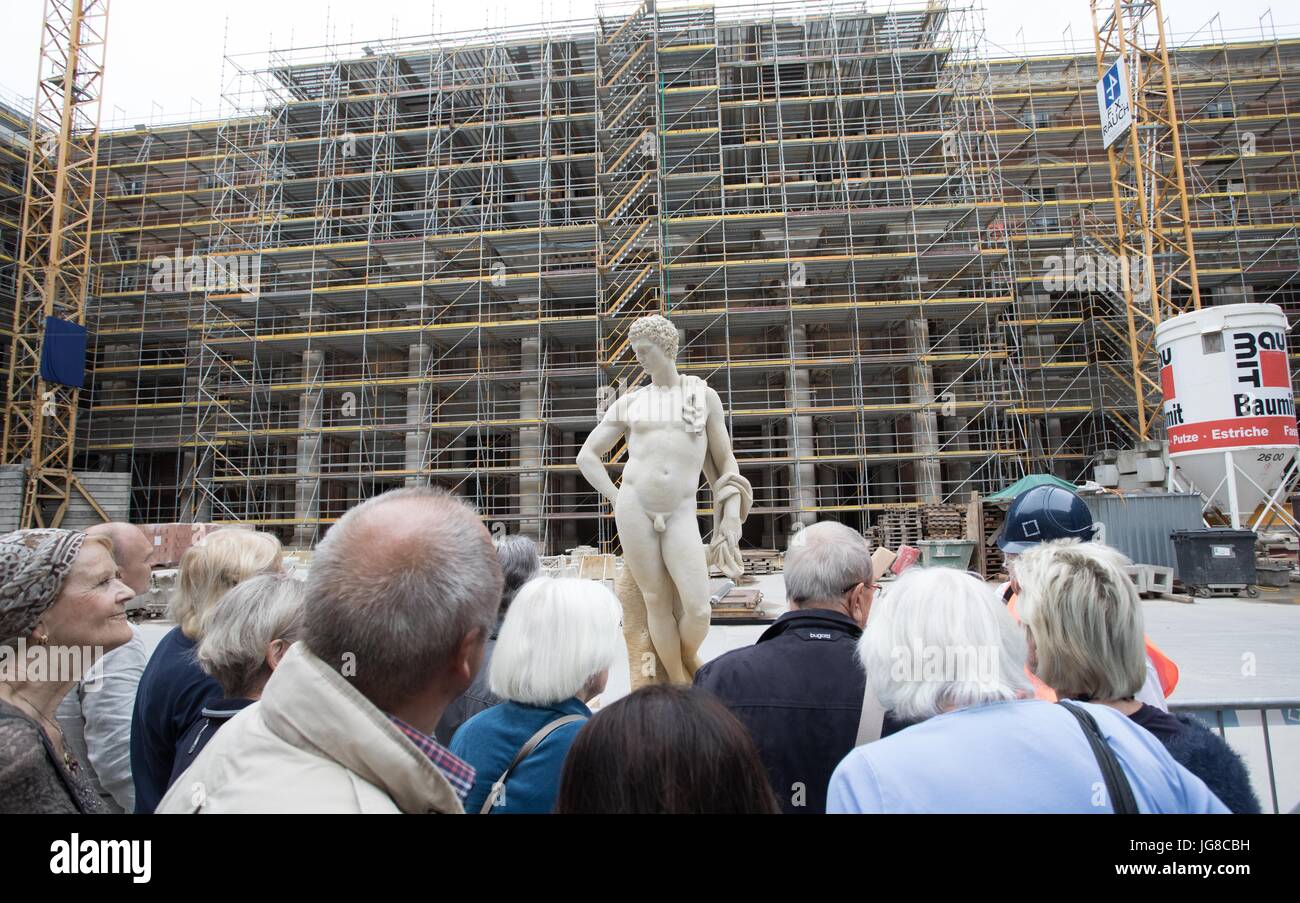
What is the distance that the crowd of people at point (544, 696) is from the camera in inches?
Answer: 40.6

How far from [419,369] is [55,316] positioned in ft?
43.1

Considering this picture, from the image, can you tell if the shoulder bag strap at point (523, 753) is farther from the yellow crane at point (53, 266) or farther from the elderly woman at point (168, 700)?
the yellow crane at point (53, 266)

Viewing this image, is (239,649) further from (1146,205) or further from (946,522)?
(1146,205)

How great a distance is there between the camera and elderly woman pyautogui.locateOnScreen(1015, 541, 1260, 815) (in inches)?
61.6

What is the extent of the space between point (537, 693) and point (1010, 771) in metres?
1.04

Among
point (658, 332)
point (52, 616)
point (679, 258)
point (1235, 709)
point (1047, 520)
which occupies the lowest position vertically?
point (1235, 709)

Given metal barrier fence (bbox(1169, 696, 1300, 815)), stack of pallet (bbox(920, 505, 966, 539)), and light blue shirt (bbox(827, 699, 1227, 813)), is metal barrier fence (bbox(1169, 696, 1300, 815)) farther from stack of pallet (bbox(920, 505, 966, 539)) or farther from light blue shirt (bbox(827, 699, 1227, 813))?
stack of pallet (bbox(920, 505, 966, 539))

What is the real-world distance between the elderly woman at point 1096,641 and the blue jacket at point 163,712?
7.34ft

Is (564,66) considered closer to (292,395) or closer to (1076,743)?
(292,395)

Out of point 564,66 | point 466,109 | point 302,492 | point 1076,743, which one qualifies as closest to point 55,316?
point 302,492

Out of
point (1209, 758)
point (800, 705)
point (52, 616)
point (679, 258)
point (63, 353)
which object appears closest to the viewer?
point (1209, 758)

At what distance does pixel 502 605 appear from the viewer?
128 inches

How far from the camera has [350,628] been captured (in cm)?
106

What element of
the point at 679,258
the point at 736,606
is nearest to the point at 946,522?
the point at 736,606
